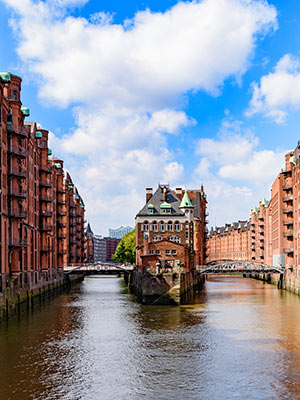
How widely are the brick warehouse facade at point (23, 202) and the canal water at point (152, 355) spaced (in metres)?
6.81

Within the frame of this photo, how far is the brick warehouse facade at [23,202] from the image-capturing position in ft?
171

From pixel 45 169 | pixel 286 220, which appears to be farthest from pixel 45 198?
pixel 286 220

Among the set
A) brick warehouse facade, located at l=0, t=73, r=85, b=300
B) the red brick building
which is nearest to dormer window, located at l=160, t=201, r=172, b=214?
brick warehouse facade, located at l=0, t=73, r=85, b=300

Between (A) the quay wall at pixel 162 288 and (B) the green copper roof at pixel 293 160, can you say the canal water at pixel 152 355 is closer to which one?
(A) the quay wall at pixel 162 288

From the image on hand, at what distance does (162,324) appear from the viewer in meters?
48.2

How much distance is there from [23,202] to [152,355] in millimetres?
33960

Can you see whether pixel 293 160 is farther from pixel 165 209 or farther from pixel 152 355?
pixel 152 355

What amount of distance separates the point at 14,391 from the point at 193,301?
45.4m

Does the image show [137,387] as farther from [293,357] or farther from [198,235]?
[198,235]

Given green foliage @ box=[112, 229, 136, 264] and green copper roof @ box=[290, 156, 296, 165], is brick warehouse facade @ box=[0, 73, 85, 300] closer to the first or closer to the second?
green foliage @ box=[112, 229, 136, 264]

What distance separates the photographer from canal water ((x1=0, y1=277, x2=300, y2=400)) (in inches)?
1082

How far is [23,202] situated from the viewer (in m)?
63.4

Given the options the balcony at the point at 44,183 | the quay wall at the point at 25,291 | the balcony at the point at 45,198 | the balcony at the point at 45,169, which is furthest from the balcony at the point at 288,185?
the quay wall at the point at 25,291

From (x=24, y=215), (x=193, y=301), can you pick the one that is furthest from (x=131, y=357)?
(x=193, y=301)
